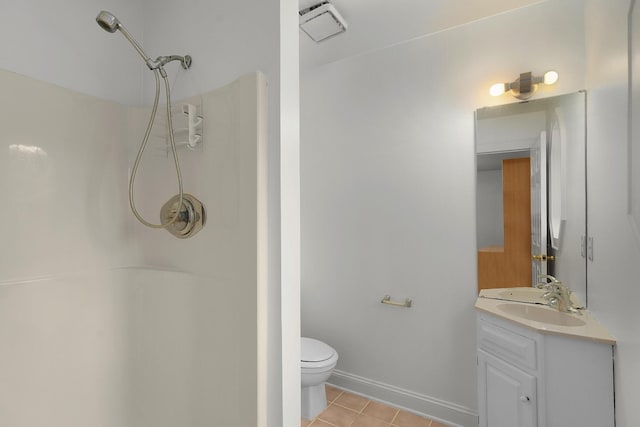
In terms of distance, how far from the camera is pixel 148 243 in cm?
137

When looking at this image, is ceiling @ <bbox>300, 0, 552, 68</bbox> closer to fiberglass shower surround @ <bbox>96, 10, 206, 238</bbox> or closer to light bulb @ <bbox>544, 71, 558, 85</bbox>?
light bulb @ <bbox>544, 71, 558, 85</bbox>

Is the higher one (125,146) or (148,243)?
(125,146)

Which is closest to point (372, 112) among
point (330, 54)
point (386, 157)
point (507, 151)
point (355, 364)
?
point (386, 157)

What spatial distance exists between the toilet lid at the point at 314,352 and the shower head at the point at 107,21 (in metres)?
1.86

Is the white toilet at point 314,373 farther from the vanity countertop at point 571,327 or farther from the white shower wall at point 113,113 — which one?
the vanity countertop at point 571,327

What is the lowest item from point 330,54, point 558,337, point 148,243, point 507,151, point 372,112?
point 558,337

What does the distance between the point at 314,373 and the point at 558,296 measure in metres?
1.42

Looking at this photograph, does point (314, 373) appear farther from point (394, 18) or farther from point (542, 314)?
point (394, 18)

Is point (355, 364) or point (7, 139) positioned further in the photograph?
point (355, 364)

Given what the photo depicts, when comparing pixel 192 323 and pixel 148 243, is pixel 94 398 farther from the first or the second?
pixel 148 243

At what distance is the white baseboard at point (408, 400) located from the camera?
1.90 m

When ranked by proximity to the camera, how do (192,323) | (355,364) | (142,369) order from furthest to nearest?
(355,364) → (142,369) → (192,323)

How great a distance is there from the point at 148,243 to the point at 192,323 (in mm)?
442

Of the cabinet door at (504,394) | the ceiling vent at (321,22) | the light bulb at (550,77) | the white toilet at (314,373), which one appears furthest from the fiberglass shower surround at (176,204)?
the light bulb at (550,77)
